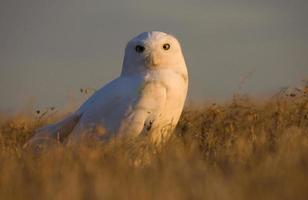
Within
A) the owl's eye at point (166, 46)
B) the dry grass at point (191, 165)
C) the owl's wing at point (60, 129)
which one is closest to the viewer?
the dry grass at point (191, 165)

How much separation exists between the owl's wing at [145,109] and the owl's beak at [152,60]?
0.81 feet

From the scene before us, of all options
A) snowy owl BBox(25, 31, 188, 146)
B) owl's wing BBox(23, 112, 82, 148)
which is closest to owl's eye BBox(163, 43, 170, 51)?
snowy owl BBox(25, 31, 188, 146)

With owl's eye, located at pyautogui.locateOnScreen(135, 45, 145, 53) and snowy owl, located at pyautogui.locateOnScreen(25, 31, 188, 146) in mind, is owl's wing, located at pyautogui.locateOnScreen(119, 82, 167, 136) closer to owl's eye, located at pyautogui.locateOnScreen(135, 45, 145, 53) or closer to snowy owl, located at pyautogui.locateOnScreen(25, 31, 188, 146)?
snowy owl, located at pyautogui.locateOnScreen(25, 31, 188, 146)

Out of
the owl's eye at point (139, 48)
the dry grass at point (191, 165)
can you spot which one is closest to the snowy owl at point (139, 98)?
the owl's eye at point (139, 48)

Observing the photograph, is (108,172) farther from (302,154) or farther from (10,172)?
(302,154)

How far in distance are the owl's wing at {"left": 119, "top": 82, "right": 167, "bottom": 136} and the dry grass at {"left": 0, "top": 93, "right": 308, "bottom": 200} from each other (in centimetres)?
38

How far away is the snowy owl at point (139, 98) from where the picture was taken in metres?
6.31

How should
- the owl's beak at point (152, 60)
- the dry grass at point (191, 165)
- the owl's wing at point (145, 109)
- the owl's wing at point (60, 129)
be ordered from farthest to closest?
the owl's beak at point (152, 60)
the owl's wing at point (60, 129)
the owl's wing at point (145, 109)
the dry grass at point (191, 165)

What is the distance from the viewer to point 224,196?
9.86 ft

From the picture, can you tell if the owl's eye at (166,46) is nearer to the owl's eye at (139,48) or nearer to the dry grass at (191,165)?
the owl's eye at (139,48)

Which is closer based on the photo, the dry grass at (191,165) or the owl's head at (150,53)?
the dry grass at (191,165)

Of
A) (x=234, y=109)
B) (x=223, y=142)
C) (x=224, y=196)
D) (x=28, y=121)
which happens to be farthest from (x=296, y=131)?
(x=28, y=121)

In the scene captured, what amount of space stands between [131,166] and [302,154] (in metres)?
0.96

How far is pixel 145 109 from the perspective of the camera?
20.7 ft
